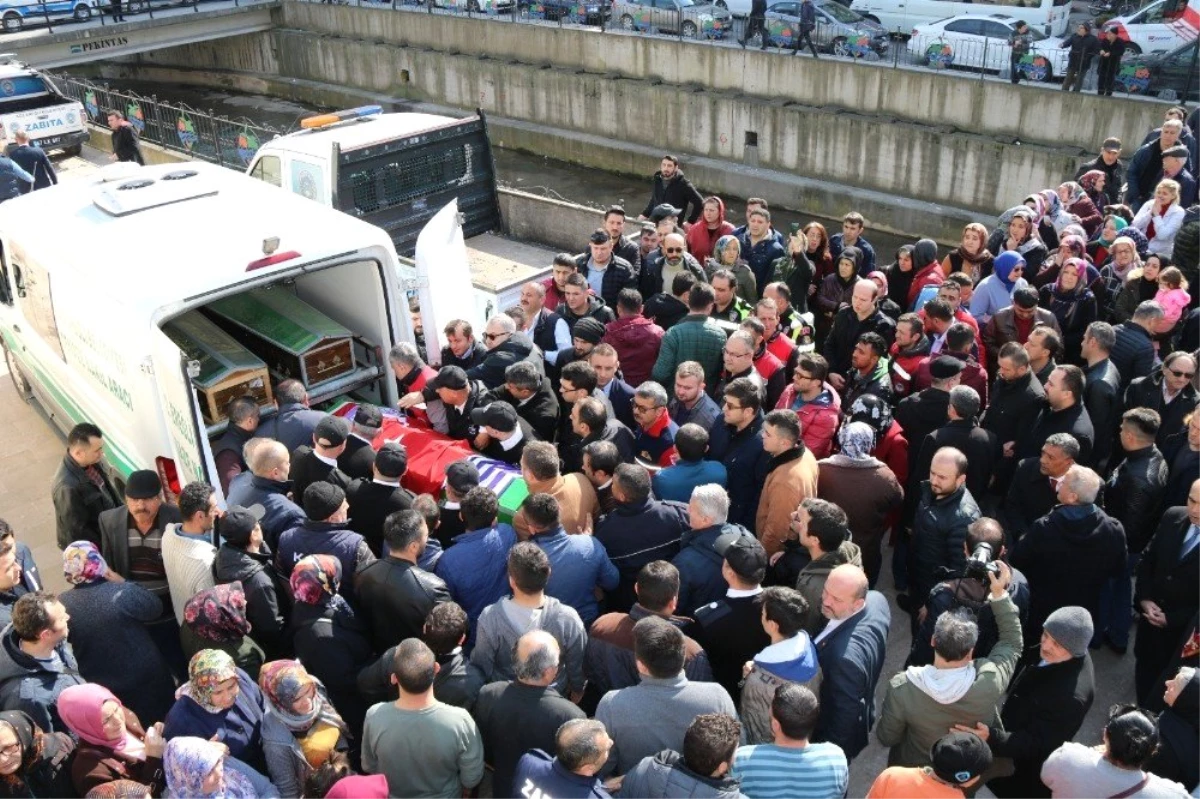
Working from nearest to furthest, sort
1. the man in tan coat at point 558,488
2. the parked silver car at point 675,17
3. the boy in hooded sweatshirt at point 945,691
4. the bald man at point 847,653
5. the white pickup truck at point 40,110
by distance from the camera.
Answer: the boy in hooded sweatshirt at point 945,691, the bald man at point 847,653, the man in tan coat at point 558,488, the white pickup truck at point 40,110, the parked silver car at point 675,17

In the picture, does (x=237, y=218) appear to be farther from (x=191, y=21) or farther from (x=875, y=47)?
(x=191, y=21)

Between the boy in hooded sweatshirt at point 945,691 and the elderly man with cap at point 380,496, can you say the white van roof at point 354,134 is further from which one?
the boy in hooded sweatshirt at point 945,691

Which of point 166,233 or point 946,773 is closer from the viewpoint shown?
point 946,773

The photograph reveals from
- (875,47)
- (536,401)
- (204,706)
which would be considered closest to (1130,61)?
(875,47)

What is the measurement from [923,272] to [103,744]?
630 cm

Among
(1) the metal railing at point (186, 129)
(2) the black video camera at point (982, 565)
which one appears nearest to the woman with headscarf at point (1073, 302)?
(2) the black video camera at point (982, 565)

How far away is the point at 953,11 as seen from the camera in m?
18.6

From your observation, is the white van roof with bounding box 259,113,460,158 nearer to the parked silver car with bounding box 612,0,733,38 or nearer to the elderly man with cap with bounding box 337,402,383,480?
the elderly man with cap with bounding box 337,402,383,480

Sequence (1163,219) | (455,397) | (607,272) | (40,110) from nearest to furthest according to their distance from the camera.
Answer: (455,397) < (607,272) < (1163,219) < (40,110)

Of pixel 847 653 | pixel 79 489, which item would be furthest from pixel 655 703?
pixel 79 489

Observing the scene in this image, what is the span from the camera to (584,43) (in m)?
21.7

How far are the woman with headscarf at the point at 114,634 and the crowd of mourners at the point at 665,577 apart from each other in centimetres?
1

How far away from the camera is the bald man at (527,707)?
3678 mm

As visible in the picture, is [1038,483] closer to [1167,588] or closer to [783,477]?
[1167,588]
